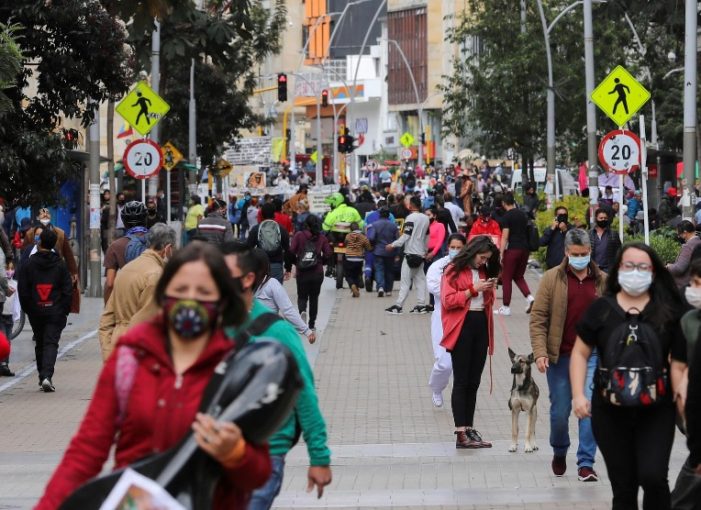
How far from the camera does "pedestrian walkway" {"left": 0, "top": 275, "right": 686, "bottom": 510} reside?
1013 cm

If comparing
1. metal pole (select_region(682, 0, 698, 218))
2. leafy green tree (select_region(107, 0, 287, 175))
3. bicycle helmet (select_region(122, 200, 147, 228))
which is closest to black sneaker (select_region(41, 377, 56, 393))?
bicycle helmet (select_region(122, 200, 147, 228))

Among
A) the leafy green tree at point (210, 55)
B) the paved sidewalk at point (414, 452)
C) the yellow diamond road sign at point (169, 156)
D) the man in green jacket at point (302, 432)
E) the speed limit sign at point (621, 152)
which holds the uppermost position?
the leafy green tree at point (210, 55)

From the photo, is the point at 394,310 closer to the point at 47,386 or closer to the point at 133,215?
the point at 47,386

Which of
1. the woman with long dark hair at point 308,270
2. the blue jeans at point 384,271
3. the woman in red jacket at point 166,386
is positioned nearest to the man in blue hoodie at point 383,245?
the blue jeans at point 384,271

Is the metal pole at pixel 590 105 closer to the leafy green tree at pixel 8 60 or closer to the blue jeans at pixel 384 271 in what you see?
the blue jeans at pixel 384 271

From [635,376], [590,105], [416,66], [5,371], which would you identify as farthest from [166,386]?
[416,66]

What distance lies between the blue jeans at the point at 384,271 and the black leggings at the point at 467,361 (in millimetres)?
15660

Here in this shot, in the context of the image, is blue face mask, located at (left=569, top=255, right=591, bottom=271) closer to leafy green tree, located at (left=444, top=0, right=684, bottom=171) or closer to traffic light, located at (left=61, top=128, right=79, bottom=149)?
traffic light, located at (left=61, top=128, right=79, bottom=149)

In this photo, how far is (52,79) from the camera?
20391mm

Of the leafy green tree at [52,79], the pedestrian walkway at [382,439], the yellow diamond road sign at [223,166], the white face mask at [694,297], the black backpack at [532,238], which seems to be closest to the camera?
the white face mask at [694,297]

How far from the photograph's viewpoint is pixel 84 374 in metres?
17.0

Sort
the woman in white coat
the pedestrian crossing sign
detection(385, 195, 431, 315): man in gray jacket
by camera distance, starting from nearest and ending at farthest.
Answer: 1. the woman in white coat
2. the pedestrian crossing sign
3. detection(385, 195, 431, 315): man in gray jacket

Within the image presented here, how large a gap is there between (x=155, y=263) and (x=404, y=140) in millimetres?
79279

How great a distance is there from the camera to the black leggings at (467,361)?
1182 cm
